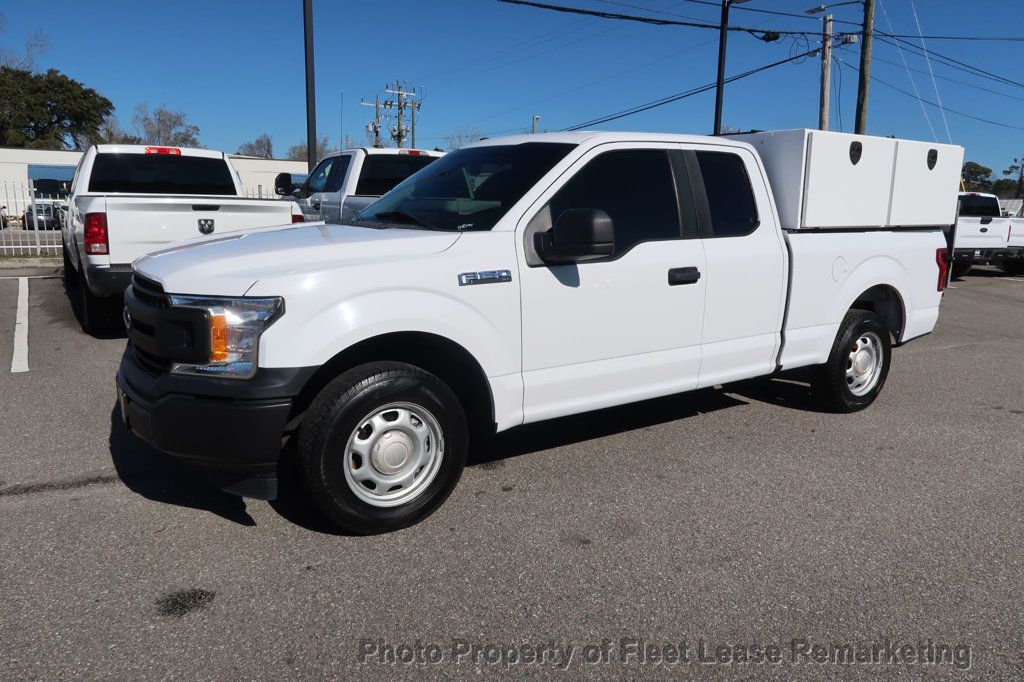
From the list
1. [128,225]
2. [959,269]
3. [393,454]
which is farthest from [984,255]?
[393,454]

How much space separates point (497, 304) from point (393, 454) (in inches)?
34.3

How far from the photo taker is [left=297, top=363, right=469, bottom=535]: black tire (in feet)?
10.9

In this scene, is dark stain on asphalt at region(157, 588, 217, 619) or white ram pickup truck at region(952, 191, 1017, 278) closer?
dark stain on asphalt at region(157, 588, 217, 619)

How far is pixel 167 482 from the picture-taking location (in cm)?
417

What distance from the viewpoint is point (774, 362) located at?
5051 millimetres

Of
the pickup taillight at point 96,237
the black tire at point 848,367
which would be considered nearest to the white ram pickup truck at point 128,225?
the pickup taillight at point 96,237

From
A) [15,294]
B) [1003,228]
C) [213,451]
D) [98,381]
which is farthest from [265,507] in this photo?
[1003,228]

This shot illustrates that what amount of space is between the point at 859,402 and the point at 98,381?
5936mm

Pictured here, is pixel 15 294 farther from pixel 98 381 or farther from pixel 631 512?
pixel 631 512

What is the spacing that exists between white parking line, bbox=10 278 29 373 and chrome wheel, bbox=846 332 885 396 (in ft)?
21.8

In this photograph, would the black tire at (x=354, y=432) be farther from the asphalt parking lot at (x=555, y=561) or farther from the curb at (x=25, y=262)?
the curb at (x=25, y=262)

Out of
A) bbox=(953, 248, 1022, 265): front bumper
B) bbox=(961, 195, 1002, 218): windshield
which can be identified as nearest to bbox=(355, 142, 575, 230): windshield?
bbox=(953, 248, 1022, 265): front bumper

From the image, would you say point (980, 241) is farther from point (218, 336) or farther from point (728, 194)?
point (218, 336)

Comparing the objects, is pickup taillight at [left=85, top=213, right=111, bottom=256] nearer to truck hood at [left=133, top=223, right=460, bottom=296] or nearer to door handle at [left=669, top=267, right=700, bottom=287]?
truck hood at [left=133, top=223, right=460, bottom=296]
